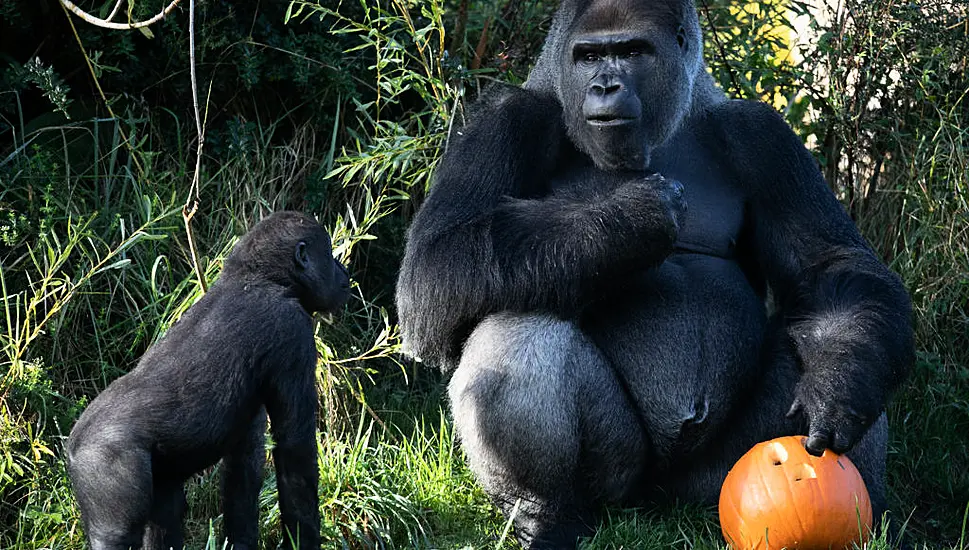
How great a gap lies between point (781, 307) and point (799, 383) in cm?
37

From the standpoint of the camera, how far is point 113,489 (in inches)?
114

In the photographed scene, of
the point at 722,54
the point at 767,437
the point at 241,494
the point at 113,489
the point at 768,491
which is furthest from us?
the point at 722,54

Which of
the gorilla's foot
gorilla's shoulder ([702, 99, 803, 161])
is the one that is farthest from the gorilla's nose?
the gorilla's foot

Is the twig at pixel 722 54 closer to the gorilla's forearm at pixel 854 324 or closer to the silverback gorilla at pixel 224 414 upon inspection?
the gorilla's forearm at pixel 854 324

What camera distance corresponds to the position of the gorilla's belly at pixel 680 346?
3605mm

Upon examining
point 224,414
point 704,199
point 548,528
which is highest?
point 704,199

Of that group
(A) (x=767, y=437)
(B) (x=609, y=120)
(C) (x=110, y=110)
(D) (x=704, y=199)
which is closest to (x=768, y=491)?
(A) (x=767, y=437)

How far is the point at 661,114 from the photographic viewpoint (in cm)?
372

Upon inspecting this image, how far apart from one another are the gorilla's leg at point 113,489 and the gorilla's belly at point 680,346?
139cm

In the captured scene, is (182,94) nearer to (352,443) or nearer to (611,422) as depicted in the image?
(352,443)

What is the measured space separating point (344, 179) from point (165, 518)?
1.77m

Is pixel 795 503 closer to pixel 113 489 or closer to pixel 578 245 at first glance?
pixel 578 245

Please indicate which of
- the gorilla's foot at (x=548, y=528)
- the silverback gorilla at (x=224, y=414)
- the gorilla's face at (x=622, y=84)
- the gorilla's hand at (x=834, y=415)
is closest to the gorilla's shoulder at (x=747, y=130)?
the gorilla's face at (x=622, y=84)

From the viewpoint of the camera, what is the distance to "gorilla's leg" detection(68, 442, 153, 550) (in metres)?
2.89
